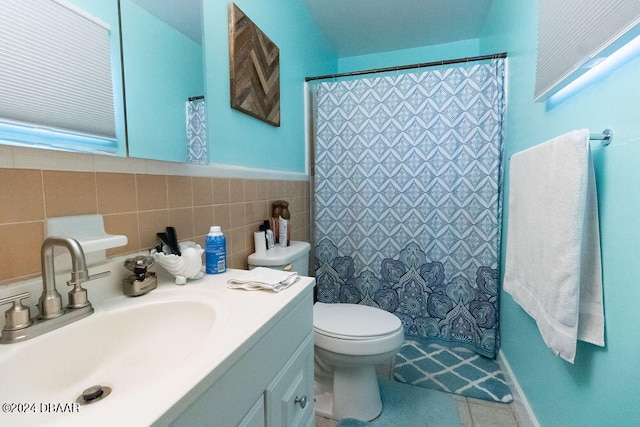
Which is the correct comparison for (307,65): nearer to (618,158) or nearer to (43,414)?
(618,158)

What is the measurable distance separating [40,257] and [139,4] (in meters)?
0.74

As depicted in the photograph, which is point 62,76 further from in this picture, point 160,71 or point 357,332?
point 357,332

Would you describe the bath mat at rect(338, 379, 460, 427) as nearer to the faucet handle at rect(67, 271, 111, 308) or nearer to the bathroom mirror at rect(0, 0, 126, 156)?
the faucet handle at rect(67, 271, 111, 308)

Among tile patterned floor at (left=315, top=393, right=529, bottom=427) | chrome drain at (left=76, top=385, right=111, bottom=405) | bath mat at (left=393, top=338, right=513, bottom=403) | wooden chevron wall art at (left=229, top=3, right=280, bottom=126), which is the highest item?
wooden chevron wall art at (left=229, top=3, right=280, bottom=126)

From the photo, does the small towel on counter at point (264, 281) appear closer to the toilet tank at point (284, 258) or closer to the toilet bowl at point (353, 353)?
the toilet tank at point (284, 258)

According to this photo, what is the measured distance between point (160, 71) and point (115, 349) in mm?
798

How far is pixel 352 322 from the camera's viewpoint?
1331 mm

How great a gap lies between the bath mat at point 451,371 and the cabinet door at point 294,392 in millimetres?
887

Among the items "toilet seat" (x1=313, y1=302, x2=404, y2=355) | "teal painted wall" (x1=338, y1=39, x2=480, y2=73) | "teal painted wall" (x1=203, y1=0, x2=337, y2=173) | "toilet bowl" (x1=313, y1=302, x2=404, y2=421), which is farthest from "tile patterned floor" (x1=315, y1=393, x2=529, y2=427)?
"teal painted wall" (x1=338, y1=39, x2=480, y2=73)

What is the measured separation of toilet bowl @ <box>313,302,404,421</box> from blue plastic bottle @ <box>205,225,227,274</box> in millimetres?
570

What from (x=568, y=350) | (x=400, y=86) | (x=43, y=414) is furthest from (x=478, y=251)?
(x=43, y=414)

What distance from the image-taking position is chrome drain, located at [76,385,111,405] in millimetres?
545

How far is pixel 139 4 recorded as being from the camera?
2.78 ft

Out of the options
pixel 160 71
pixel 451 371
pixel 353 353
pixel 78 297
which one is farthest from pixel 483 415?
pixel 160 71
